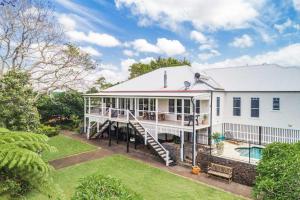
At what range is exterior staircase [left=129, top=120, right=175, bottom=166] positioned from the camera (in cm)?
1680

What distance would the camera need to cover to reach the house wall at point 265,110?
19016 millimetres

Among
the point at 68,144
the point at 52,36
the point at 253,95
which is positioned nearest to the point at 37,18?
the point at 52,36

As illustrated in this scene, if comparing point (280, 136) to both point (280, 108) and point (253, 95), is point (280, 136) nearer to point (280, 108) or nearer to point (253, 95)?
point (280, 108)

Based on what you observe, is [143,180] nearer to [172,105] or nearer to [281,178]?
[281,178]

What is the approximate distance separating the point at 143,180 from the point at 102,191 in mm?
9121

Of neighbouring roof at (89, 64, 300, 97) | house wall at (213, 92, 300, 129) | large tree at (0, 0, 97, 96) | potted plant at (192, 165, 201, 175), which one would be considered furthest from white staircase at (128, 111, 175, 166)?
large tree at (0, 0, 97, 96)

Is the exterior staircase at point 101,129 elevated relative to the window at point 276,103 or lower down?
lower down

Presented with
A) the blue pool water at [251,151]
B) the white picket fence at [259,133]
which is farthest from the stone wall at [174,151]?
the white picket fence at [259,133]

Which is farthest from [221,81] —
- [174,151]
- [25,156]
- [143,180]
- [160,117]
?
[25,156]

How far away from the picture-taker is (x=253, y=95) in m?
20.9

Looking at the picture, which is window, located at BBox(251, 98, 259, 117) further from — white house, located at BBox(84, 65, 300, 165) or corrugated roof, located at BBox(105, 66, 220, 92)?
corrugated roof, located at BBox(105, 66, 220, 92)

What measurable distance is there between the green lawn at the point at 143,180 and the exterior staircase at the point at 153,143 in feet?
4.72

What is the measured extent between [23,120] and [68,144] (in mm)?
9707

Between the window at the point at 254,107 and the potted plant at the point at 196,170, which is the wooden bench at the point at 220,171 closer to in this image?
the potted plant at the point at 196,170
